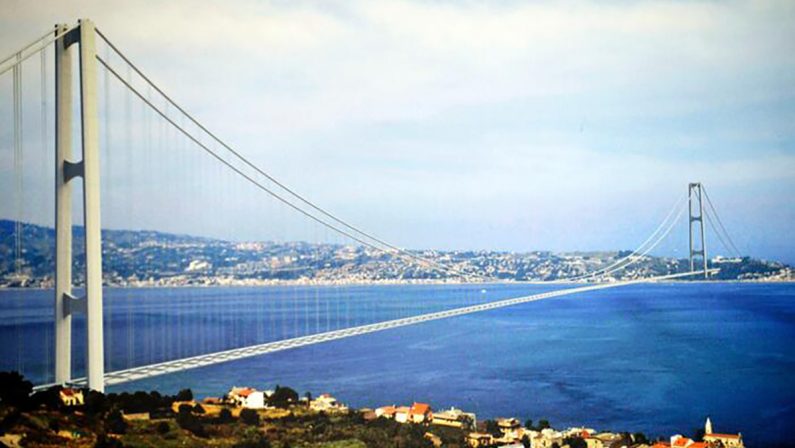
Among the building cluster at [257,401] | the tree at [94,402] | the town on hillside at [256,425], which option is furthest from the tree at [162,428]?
the building cluster at [257,401]

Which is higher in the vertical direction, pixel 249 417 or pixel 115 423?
pixel 115 423

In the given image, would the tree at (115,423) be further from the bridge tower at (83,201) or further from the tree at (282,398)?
the tree at (282,398)

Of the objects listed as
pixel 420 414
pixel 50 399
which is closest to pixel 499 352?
pixel 420 414

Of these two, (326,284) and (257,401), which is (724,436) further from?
(326,284)

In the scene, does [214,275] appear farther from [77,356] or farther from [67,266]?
[67,266]

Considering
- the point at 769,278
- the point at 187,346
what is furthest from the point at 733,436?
the point at 187,346

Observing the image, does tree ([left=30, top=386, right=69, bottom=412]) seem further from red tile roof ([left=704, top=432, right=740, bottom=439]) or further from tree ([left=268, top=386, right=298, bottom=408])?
red tile roof ([left=704, top=432, right=740, bottom=439])
